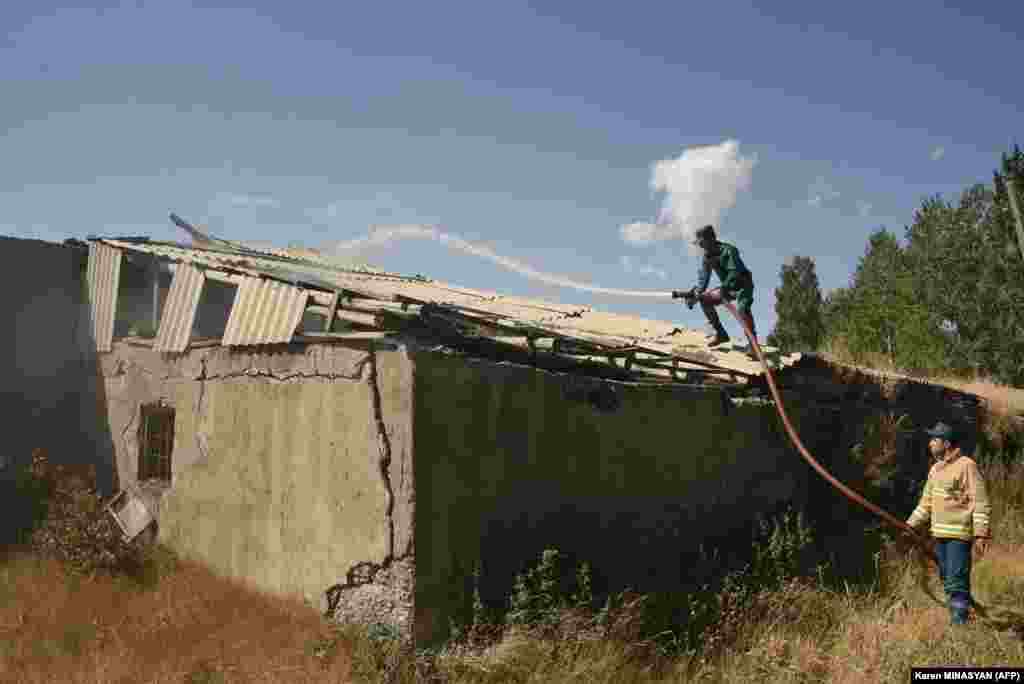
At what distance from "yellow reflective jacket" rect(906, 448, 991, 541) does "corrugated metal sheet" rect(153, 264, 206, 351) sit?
658 centimetres

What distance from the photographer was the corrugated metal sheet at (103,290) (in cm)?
862

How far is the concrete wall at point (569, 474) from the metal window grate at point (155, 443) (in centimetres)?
384

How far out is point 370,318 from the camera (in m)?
5.99

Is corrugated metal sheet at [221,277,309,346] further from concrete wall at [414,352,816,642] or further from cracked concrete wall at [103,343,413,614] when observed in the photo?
concrete wall at [414,352,816,642]

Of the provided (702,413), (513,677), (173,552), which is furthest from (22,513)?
(702,413)

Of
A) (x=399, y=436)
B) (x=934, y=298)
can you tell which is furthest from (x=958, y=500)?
(x=934, y=298)

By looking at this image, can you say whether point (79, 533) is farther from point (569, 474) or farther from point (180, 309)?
point (569, 474)

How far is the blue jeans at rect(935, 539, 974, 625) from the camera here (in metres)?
5.84

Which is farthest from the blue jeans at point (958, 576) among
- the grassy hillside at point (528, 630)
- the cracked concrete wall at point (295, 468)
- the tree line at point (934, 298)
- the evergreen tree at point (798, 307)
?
the evergreen tree at point (798, 307)

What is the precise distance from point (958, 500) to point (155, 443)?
7.40 metres

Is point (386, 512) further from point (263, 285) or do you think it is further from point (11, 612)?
point (11, 612)

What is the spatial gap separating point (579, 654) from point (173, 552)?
417 cm

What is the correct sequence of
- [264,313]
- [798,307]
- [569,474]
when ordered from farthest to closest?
[798,307], [264,313], [569,474]

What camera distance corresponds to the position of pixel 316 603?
19.4 ft
